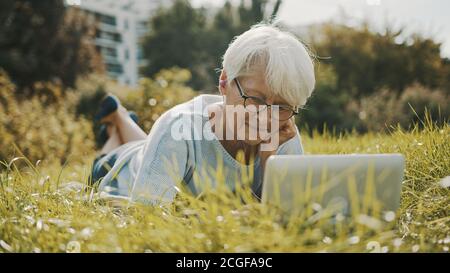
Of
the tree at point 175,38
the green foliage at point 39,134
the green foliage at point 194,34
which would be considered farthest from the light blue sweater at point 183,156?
the tree at point 175,38

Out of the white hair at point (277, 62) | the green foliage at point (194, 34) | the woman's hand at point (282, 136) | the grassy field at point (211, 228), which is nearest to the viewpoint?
the grassy field at point (211, 228)

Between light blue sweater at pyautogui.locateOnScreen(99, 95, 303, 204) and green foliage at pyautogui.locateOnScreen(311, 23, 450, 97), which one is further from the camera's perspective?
green foliage at pyautogui.locateOnScreen(311, 23, 450, 97)

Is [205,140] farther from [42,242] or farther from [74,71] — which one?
[74,71]

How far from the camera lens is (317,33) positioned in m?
22.3

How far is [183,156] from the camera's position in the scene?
282cm

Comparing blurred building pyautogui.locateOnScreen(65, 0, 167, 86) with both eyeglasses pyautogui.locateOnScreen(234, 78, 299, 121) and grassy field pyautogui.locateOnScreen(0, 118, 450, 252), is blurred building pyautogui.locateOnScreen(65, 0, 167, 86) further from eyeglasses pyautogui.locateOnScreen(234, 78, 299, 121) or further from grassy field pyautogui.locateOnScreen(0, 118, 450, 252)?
grassy field pyautogui.locateOnScreen(0, 118, 450, 252)

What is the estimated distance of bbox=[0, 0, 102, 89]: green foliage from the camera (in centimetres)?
2095

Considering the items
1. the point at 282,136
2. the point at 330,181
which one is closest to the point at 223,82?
the point at 282,136

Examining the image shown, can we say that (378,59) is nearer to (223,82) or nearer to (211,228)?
(223,82)

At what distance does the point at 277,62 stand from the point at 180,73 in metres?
8.39

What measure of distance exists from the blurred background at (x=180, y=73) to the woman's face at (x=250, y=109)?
623 mm

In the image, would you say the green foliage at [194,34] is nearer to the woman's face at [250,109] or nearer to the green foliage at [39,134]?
the green foliage at [39,134]

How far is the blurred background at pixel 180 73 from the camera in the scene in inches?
369

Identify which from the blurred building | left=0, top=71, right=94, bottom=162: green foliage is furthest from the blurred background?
the blurred building
